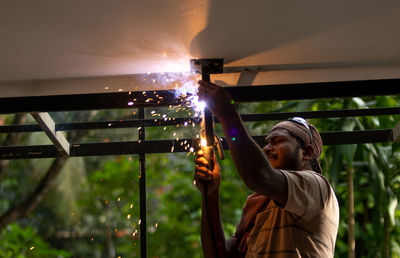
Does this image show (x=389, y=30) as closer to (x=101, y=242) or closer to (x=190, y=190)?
(x=190, y=190)

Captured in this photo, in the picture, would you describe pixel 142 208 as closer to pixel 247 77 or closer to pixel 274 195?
pixel 247 77

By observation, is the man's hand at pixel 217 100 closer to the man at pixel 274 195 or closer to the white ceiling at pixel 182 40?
the man at pixel 274 195

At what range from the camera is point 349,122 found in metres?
4.79

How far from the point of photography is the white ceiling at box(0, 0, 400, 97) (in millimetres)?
1643

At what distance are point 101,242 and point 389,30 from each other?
38.2 ft

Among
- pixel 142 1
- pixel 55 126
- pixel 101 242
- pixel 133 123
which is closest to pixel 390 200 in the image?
pixel 133 123

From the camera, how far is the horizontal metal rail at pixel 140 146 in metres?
2.64

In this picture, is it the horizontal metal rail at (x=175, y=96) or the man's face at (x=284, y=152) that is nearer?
the man's face at (x=284, y=152)

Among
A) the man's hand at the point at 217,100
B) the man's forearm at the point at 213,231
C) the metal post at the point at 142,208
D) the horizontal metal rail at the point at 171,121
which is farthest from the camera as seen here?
the horizontal metal rail at the point at 171,121

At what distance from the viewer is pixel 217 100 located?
5.37ft

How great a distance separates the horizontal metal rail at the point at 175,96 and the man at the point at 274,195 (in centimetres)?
31

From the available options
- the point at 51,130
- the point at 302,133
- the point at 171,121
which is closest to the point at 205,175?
the point at 302,133

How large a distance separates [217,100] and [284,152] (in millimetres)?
383

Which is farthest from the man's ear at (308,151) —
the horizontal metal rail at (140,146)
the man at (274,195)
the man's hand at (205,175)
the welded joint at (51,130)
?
the welded joint at (51,130)
